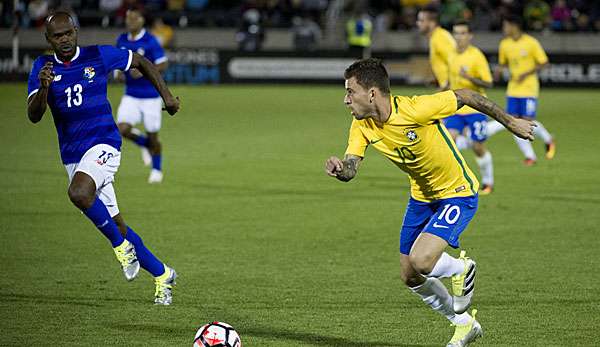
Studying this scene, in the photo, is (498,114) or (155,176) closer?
(498,114)

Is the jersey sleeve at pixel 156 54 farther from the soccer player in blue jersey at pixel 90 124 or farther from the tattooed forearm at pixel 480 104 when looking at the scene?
the tattooed forearm at pixel 480 104

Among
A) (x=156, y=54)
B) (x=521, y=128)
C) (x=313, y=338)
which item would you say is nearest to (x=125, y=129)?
(x=156, y=54)

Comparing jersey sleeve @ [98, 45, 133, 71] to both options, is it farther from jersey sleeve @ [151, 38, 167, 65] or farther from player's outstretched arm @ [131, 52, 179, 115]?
jersey sleeve @ [151, 38, 167, 65]

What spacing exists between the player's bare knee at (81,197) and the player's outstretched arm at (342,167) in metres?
2.06

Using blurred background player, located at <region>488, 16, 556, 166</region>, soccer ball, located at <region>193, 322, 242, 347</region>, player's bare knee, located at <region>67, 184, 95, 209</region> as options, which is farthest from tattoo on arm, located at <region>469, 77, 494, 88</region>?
soccer ball, located at <region>193, 322, 242, 347</region>

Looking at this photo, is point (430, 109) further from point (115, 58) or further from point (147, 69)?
point (115, 58)

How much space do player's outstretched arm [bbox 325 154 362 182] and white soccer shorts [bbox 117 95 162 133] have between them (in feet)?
27.3

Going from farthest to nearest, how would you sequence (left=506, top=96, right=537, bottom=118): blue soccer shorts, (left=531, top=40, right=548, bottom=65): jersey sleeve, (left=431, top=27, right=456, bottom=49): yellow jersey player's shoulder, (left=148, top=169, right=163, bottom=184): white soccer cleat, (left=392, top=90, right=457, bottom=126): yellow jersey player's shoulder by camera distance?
1. (left=506, top=96, right=537, bottom=118): blue soccer shorts
2. (left=531, top=40, right=548, bottom=65): jersey sleeve
3. (left=148, top=169, right=163, bottom=184): white soccer cleat
4. (left=431, top=27, right=456, bottom=49): yellow jersey player's shoulder
5. (left=392, top=90, right=457, bottom=126): yellow jersey player's shoulder

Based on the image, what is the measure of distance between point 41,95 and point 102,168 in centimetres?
73

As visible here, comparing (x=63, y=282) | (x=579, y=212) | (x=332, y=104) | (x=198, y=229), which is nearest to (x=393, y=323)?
(x=63, y=282)

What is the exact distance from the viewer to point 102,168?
7.61 m

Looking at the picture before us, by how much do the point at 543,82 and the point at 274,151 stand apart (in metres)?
14.5

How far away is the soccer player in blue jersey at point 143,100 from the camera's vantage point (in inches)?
563

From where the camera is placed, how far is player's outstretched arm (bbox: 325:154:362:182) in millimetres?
5926
